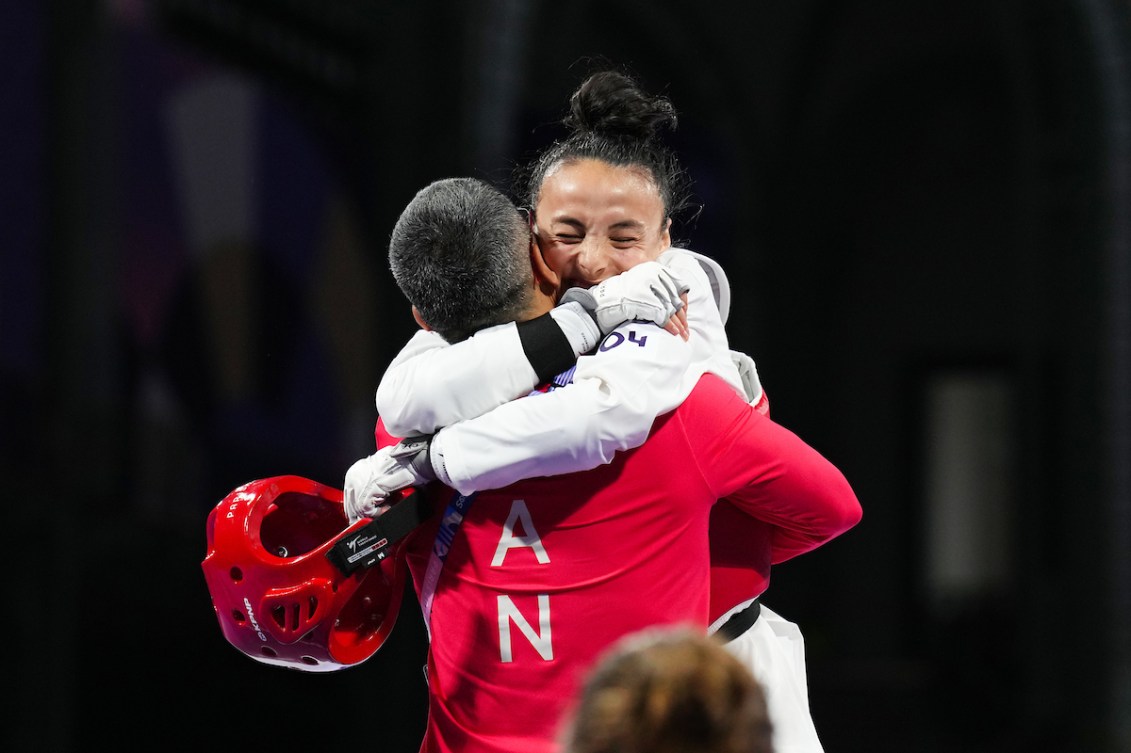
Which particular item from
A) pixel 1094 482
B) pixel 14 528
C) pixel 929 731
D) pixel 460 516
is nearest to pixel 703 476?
pixel 460 516

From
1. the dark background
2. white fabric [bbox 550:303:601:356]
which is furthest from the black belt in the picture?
Answer: the dark background

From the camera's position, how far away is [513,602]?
2145mm

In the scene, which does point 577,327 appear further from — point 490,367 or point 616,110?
point 616,110

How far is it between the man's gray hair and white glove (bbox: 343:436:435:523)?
175 millimetres

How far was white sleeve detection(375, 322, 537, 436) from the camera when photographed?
2.04m

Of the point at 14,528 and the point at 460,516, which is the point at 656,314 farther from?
the point at 14,528

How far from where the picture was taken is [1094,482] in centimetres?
884

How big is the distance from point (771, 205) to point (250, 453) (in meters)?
7.56

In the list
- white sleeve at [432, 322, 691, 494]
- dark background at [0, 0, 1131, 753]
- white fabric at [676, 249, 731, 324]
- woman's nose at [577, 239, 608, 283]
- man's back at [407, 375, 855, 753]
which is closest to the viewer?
white sleeve at [432, 322, 691, 494]

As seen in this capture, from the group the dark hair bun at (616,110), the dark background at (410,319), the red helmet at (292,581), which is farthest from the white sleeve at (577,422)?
the dark background at (410,319)

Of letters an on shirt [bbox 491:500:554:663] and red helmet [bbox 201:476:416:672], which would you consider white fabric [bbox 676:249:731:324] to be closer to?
letters an on shirt [bbox 491:500:554:663]

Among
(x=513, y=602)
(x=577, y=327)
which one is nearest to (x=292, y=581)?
(x=513, y=602)

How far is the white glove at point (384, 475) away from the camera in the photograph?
6.94ft

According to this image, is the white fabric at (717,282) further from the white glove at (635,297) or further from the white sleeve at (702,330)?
the white glove at (635,297)
